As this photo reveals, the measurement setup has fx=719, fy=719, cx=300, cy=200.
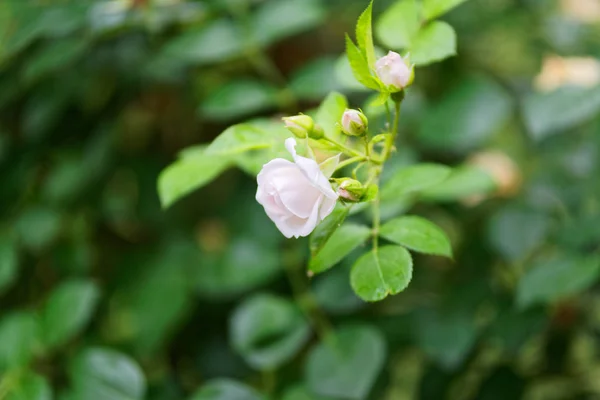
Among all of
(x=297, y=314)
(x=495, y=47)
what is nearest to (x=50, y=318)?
(x=297, y=314)

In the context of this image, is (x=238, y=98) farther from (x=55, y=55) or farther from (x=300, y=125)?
(x=300, y=125)

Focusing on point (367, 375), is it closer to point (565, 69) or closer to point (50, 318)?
point (50, 318)

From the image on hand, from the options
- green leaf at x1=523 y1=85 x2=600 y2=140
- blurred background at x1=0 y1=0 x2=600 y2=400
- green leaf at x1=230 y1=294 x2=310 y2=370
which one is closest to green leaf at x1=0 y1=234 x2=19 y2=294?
blurred background at x1=0 y1=0 x2=600 y2=400

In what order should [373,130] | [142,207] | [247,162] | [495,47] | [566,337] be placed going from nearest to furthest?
[247,162] → [373,130] → [566,337] → [142,207] → [495,47]

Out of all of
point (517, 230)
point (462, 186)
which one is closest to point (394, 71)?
point (462, 186)

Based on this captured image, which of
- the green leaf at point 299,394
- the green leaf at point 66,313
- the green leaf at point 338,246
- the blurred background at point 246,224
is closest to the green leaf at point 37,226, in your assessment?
the blurred background at point 246,224

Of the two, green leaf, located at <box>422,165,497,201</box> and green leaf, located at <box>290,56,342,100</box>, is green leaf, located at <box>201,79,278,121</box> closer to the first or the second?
green leaf, located at <box>290,56,342,100</box>

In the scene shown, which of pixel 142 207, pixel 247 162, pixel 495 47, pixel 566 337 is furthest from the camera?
pixel 495 47
